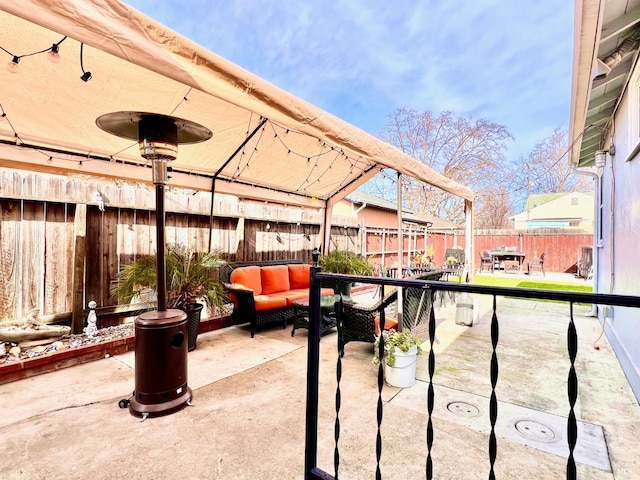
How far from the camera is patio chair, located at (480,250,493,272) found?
13844mm

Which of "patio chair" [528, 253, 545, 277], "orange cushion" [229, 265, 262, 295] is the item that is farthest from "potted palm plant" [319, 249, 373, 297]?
"patio chair" [528, 253, 545, 277]

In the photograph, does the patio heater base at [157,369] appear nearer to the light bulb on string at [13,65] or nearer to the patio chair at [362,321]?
the patio chair at [362,321]

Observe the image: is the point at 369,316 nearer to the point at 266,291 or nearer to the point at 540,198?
the point at 266,291

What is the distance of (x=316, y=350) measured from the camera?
69.4 inches

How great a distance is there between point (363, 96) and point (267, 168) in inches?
747

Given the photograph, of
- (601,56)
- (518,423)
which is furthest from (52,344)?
(601,56)

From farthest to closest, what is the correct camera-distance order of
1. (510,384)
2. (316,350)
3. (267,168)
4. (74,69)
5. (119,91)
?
1. (267,168)
2. (510,384)
3. (119,91)
4. (74,69)
5. (316,350)

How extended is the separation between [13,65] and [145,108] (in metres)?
0.98

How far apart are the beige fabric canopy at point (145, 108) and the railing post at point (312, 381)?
1.22 metres

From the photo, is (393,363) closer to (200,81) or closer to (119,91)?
(200,81)

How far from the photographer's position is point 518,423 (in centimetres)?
243

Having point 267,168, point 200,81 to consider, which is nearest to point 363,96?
point 267,168

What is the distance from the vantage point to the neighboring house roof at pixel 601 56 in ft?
7.80

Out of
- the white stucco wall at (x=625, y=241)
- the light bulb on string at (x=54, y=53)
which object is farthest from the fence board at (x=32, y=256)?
the white stucco wall at (x=625, y=241)
